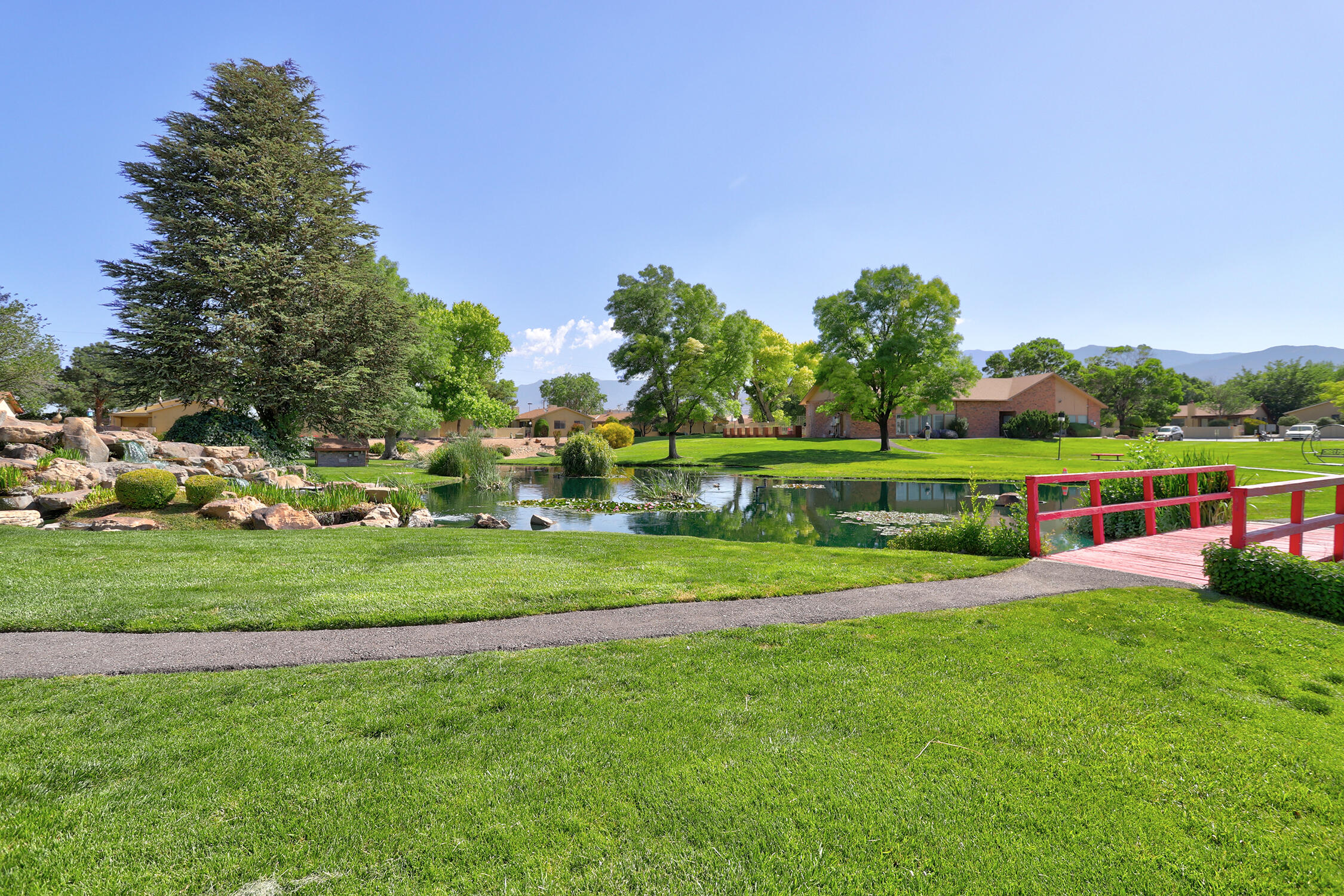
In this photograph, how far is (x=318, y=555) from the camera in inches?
351

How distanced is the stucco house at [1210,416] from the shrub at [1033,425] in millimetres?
47476

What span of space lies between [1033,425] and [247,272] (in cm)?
5316

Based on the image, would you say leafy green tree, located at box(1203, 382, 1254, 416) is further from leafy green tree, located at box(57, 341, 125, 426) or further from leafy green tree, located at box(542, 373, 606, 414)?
leafy green tree, located at box(57, 341, 125, 426)

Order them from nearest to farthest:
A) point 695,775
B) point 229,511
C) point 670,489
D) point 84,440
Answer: point 695,775
point 229,511
point 84,440
point 670,489

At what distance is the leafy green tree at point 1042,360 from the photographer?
75562 mm

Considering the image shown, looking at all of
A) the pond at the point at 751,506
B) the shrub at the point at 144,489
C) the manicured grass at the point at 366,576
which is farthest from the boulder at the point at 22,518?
the pond at the point at 751,506

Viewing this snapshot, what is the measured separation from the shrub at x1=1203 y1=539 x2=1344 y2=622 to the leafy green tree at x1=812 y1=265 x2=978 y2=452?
3441 centimetres

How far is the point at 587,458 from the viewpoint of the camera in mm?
31250

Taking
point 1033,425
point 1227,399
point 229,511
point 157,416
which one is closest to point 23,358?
point 157,416

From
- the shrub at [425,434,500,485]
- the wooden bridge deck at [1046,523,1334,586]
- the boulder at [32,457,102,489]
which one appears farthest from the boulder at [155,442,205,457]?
the wooden bridge deck at [1046,523,1334,586]

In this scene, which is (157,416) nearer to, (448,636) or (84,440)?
(84,440)

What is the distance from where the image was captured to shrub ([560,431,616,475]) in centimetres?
3117

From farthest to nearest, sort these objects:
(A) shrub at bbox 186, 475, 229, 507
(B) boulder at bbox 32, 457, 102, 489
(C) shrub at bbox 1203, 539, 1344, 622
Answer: (B) boulder at bbox 32, 457, 102, 489, (A) shrub at bbox 186, 475, 229, 507, (C) shrub at bbox 1203, 539, 1344, 622

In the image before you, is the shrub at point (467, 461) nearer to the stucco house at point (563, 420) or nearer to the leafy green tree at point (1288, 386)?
the stucco house at point (563, 420)
